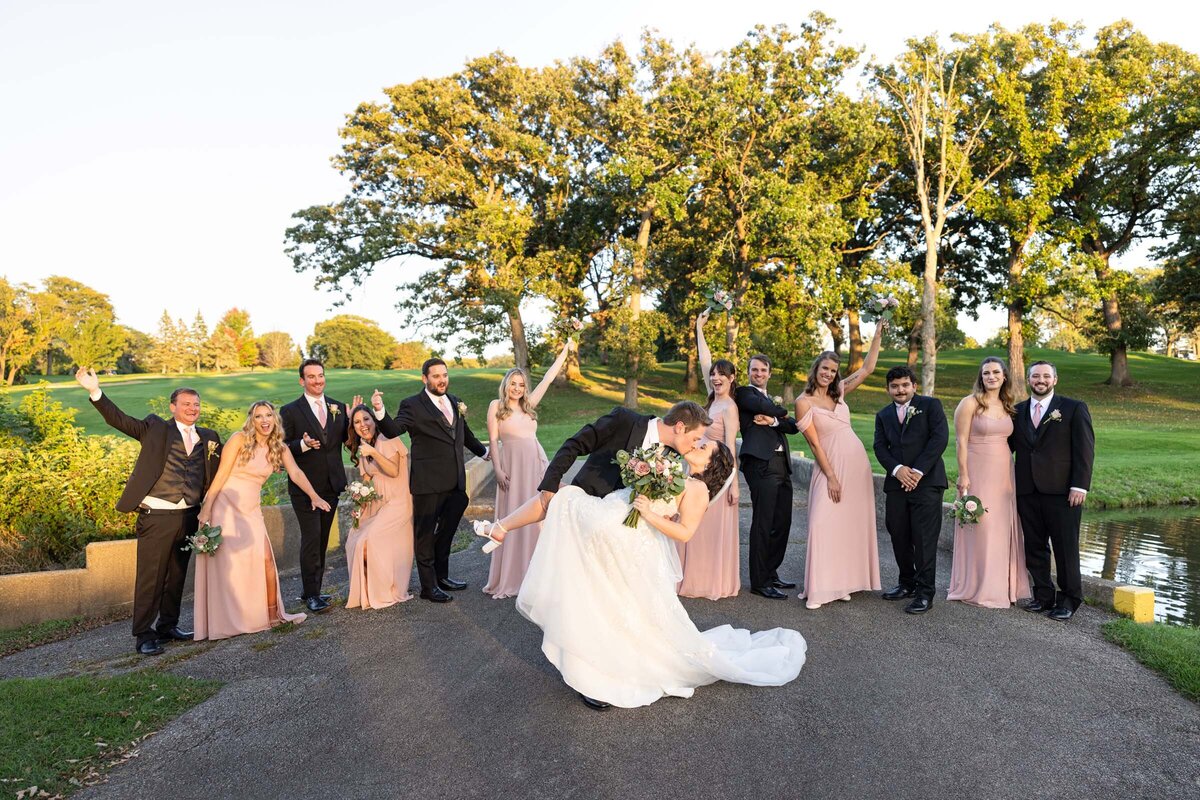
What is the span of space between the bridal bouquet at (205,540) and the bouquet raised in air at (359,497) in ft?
4.37

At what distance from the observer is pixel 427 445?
7660 millimetres

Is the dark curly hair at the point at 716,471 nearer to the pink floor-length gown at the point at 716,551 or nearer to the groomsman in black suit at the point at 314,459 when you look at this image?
the pink floor-length gown at the point at 716,551

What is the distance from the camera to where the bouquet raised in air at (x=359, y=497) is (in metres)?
7.53

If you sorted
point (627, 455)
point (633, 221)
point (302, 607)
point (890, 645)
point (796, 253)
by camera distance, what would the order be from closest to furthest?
1. point (627, 455)
2. point (890, 645)
3. point (302, 607)
4. point (796, 253)
5. point (633, 221)

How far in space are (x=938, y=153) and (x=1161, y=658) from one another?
35052 millimetres

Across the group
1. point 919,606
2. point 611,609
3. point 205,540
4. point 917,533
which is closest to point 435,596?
point 205,540

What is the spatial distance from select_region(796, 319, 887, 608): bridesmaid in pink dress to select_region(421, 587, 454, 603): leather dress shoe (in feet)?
11.7

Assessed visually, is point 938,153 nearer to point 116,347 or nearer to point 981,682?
point 981,682

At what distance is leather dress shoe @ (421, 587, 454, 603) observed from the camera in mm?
7566

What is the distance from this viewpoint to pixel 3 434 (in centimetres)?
945

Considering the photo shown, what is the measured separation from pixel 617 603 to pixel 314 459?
13.6ft

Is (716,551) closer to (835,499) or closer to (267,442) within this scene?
(835,499)

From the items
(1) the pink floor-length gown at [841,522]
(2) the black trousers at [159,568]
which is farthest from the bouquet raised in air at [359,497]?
(1) the pink floor-length gown at [841,522]

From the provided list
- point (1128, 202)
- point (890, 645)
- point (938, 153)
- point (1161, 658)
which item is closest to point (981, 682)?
point (890, 645)
